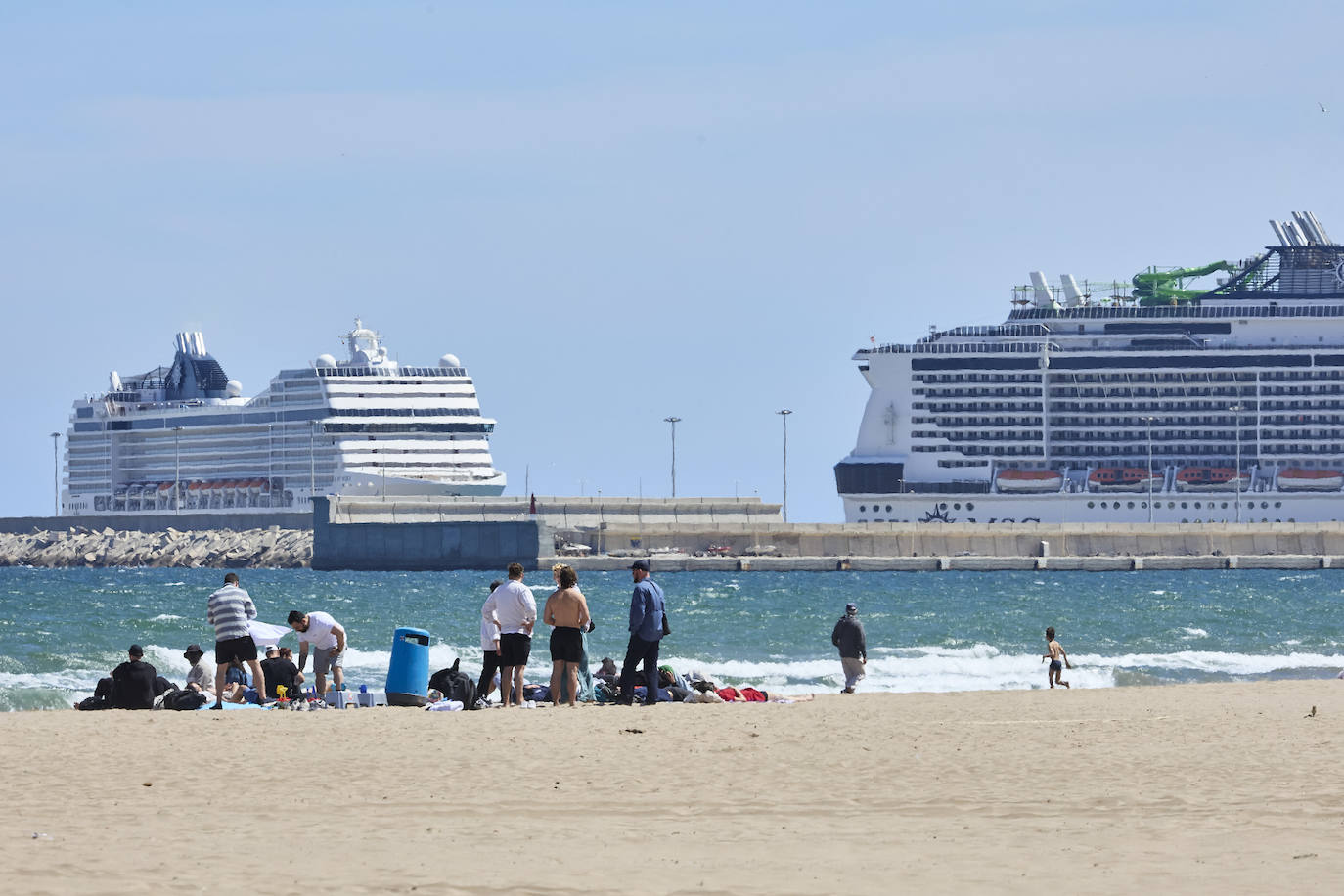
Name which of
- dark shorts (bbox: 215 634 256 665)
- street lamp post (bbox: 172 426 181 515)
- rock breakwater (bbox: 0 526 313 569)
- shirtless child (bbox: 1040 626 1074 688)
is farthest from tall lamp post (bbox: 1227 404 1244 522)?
dark shorts (bbox: 215 634 256 665)

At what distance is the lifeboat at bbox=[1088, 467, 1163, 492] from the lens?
90.0 metres

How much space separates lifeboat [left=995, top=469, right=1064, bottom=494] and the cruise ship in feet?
0.29

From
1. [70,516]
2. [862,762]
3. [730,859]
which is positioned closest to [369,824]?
[730,859]

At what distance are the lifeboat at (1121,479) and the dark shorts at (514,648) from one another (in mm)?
76921

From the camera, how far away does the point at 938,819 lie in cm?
1013

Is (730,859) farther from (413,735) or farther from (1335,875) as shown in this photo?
(413,735)

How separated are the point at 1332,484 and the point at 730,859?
8697 centimetres

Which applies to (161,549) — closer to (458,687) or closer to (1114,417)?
(1114,417)

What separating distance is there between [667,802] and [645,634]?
523 centimetres

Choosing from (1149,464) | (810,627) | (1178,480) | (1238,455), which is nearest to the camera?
(810,627)

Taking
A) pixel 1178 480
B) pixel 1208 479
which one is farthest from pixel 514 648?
pixel 1208 479

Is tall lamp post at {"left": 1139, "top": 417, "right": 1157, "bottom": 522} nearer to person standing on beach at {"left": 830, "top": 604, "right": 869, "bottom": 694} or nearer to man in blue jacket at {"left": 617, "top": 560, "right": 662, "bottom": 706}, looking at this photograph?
person standing on beach at {"left": 830, "top": 604, "right": 869, "bottom": 694}

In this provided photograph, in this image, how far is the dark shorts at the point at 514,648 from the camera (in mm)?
15852

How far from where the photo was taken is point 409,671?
16625mm
